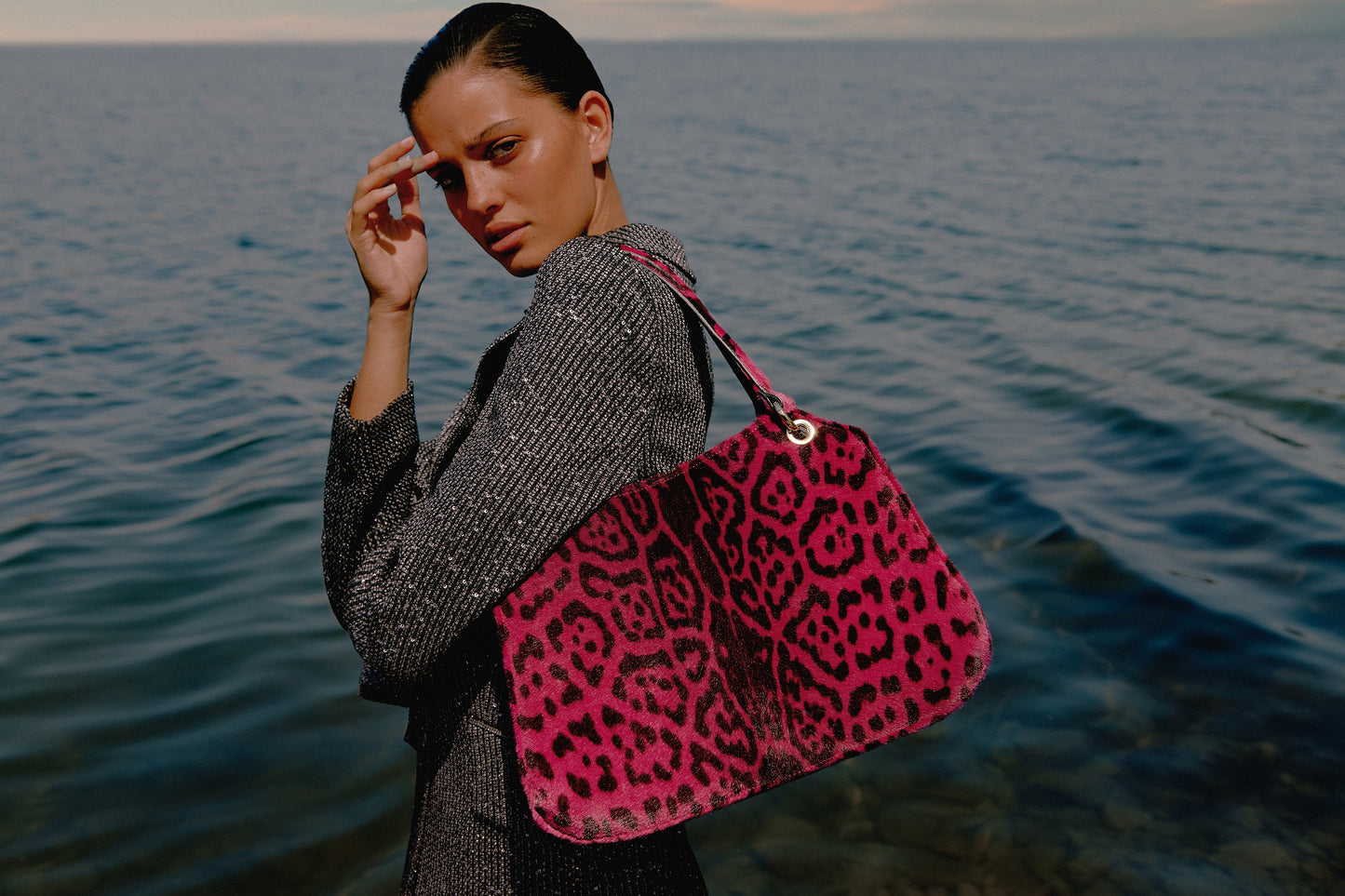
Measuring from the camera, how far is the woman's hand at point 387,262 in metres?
1.79

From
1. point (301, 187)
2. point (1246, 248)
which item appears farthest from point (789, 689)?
point (301, 187)

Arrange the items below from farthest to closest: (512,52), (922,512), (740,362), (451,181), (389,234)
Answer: (922,512), (389,234), (451,181), (512,52), (740,362)

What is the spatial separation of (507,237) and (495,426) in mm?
564

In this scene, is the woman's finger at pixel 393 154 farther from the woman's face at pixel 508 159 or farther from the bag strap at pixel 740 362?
the bag strap at pixel 740 362

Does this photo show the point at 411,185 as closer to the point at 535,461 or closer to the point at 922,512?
the point at 535,461

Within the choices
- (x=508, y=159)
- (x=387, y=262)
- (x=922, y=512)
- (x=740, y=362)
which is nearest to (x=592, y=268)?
(x=740, y=362)

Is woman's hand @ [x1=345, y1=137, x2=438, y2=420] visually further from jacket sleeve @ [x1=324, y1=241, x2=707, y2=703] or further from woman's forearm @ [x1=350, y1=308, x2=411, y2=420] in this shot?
jacket sleeve @ [x1=324, y1=241, x2=707, y2=703]

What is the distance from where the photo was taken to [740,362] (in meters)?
1.39

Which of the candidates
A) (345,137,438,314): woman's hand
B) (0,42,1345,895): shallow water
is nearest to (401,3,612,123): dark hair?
(345,137,438,314): woman's hand

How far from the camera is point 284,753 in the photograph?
483 centimetres

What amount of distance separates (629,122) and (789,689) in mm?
46647

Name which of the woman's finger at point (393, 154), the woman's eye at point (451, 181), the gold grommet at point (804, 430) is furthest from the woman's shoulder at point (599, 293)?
the woman's finger at point (393, 154)

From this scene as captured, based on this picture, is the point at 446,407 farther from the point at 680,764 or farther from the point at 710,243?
the point at 710,243

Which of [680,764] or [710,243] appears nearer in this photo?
[680,764]
